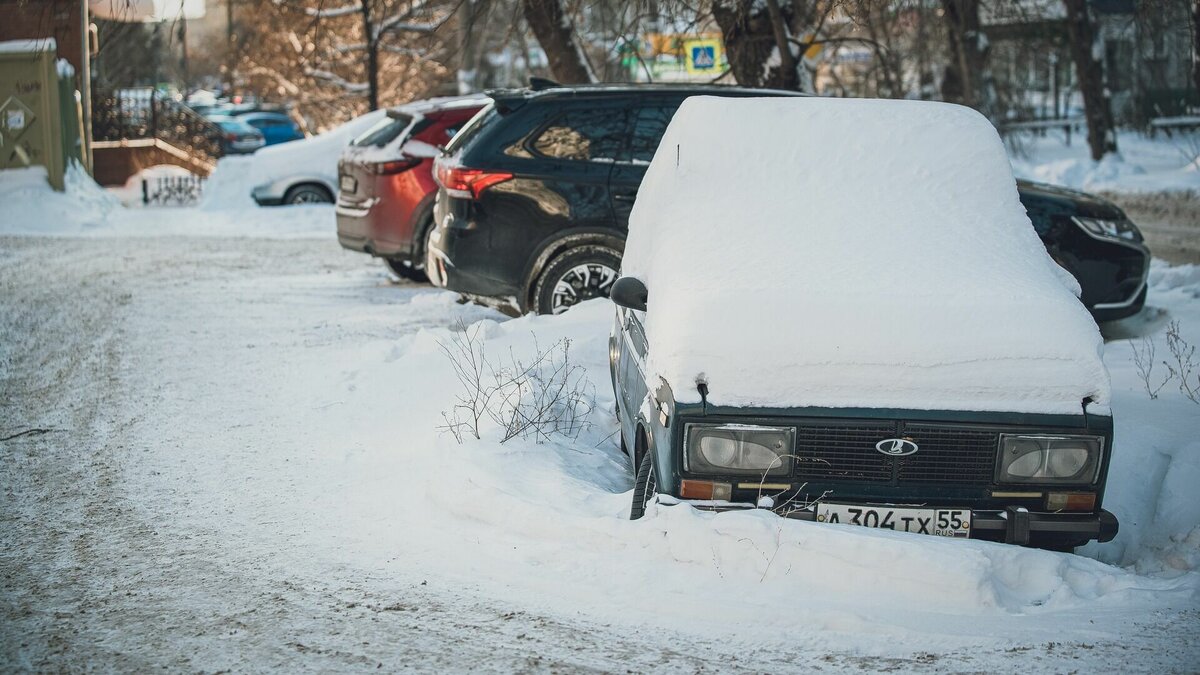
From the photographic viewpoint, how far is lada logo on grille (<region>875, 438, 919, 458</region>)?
4.47 m

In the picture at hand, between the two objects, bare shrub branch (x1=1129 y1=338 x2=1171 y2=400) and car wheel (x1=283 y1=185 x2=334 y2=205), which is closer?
bare shrub branch (x1=1129 y1=338 x2=1171 y2=400)

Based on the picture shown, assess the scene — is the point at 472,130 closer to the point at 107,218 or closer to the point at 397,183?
the point at 397,183

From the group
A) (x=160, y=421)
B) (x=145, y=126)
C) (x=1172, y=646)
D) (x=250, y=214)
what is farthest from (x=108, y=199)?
(x=1172, y=646)

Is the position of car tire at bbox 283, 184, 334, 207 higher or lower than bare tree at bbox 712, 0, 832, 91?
lower

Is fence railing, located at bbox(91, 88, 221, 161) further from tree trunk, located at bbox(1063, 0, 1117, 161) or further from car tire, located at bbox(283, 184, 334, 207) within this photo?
tree trunk, located at bbox(1063, 0, 1117, 161)

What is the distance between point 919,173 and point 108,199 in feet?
59.3

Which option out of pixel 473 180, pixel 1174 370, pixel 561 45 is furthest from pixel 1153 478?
pixel 561 45

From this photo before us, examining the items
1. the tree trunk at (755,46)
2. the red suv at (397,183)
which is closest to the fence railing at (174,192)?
the red suv at (397,183)

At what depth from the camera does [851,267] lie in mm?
4895

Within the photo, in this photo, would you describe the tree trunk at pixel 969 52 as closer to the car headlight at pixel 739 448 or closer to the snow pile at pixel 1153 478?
the snow pile at pixel 1153 478

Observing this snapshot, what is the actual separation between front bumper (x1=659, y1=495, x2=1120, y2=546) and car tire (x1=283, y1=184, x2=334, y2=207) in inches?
607

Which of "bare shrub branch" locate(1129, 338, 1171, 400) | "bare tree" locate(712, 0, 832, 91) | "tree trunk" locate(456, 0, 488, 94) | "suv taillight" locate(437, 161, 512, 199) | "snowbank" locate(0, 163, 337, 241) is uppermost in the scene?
"tree trunk" locate(456, 0, 488, 94)

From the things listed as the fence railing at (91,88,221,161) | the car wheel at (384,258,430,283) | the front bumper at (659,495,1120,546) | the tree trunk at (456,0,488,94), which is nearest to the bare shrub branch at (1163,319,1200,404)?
the front bumper at (659,495,1120,546)

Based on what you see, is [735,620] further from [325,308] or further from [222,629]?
[325,308]
